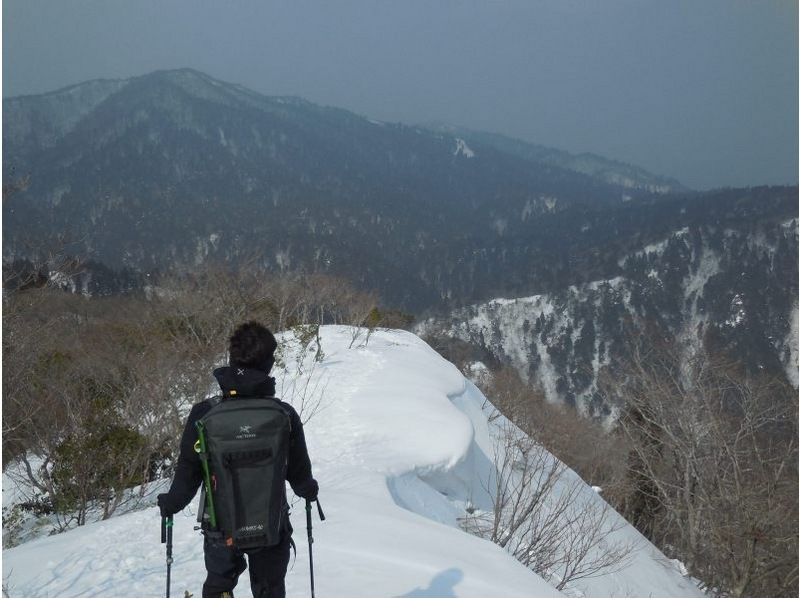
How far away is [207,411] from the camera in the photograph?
3.36 metres

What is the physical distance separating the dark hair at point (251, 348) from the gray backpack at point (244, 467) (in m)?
0.20

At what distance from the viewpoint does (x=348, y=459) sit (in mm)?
11617

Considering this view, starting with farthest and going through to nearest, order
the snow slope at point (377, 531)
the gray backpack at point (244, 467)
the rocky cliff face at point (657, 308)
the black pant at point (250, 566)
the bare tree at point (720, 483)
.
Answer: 1. the rocky cliff face at point (657, 308)
2. the bare tree at point (720, 483)
3. the snow slope at point (377, 531)
4. the black pant at point (250, 566)
5. the gray backpack at point (244, 467)

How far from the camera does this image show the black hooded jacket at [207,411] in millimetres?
3359

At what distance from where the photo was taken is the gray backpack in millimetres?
3299

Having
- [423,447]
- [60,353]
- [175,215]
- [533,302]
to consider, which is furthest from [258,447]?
[175,215]

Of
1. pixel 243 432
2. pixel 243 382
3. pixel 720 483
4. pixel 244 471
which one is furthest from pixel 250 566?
pixel 720 483

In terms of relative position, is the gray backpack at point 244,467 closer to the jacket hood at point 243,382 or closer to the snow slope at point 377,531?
the jacket hood at point 243,382

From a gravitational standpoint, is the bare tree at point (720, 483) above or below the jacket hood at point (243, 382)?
below

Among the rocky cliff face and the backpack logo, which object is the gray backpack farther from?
the rocky cliff face

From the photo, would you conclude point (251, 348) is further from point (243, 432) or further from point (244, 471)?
point (244, 471)

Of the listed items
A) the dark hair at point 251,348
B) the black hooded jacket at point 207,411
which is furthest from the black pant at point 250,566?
the dark hair at point 251,348

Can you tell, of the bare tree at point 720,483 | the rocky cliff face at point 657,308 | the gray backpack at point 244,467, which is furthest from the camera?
the rocky cliff face at point 657,308

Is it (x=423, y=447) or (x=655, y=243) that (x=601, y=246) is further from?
(x=423, y=447)
